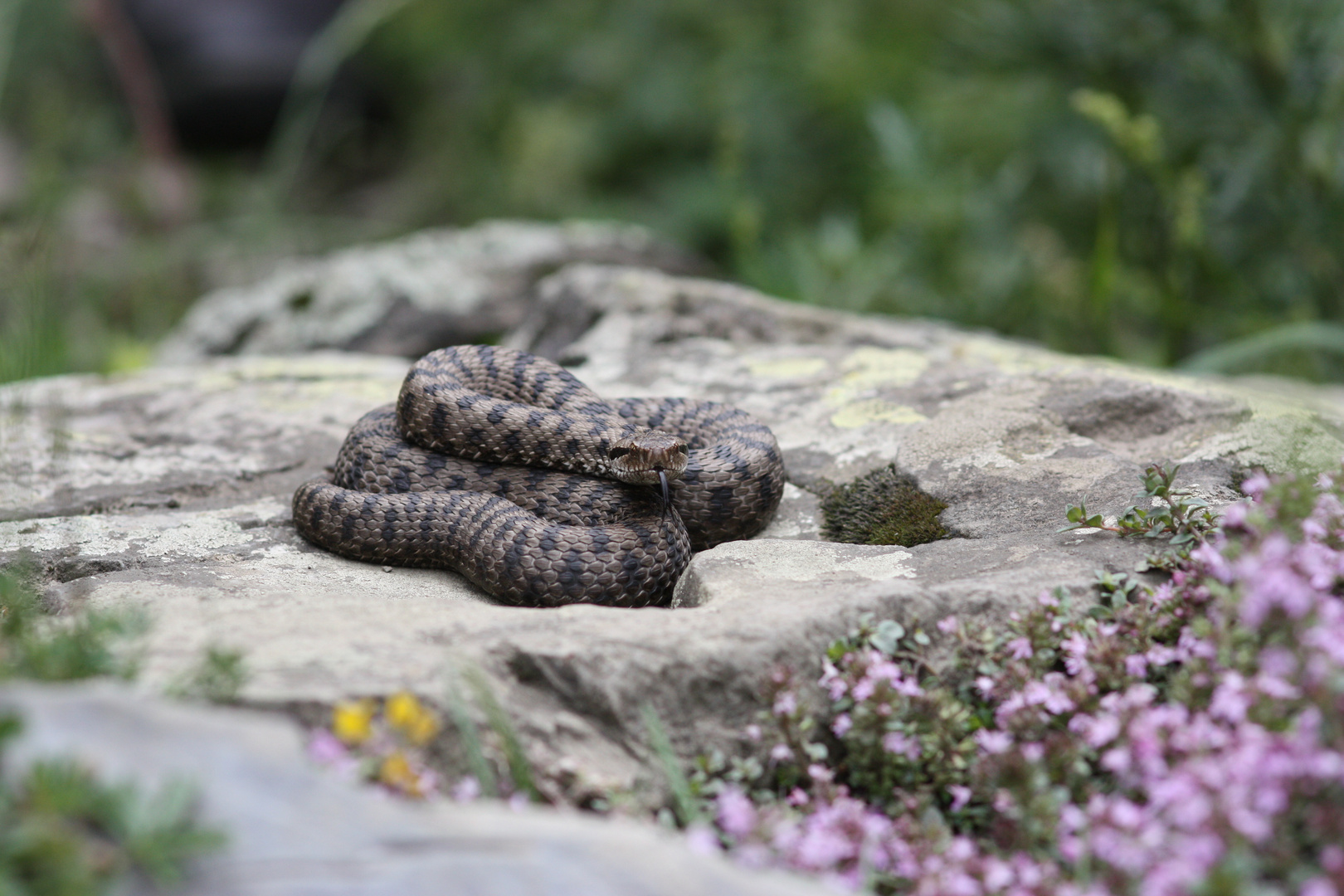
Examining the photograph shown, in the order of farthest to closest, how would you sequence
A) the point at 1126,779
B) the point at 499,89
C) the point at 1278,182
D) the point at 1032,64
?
the point at 499,89, the point at 1032,64, the point at 1278,182, the point at 1126,779

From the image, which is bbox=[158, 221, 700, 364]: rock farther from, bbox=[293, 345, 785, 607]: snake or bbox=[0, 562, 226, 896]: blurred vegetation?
bbox=[0, 562, 226, 896]: blurred vegetation

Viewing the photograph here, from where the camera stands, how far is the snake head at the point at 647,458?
425 centimetres

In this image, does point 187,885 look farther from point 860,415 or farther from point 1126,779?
point 860,415

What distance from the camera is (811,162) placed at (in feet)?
34.8

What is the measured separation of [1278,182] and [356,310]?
5.91 meters

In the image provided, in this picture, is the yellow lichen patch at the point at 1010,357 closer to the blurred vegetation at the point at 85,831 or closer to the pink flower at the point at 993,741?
the pink flower at the point at 993,741

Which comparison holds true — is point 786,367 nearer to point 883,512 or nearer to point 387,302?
point 883,512

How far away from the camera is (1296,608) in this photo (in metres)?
2.38

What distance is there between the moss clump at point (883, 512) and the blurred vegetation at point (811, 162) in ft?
9.07

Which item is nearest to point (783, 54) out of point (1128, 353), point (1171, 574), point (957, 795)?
point (1128, 353)

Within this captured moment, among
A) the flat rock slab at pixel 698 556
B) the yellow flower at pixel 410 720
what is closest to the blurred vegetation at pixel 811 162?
the flat rock slab at pixel 698 556

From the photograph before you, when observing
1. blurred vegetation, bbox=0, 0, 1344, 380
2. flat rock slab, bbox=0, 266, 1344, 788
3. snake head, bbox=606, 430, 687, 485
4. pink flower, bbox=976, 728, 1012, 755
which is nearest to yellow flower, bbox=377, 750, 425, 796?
flat rock slab, bbox=0, 266, 1344, 788

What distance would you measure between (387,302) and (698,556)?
466 centimetres

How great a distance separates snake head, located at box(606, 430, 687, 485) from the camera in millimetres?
4254
